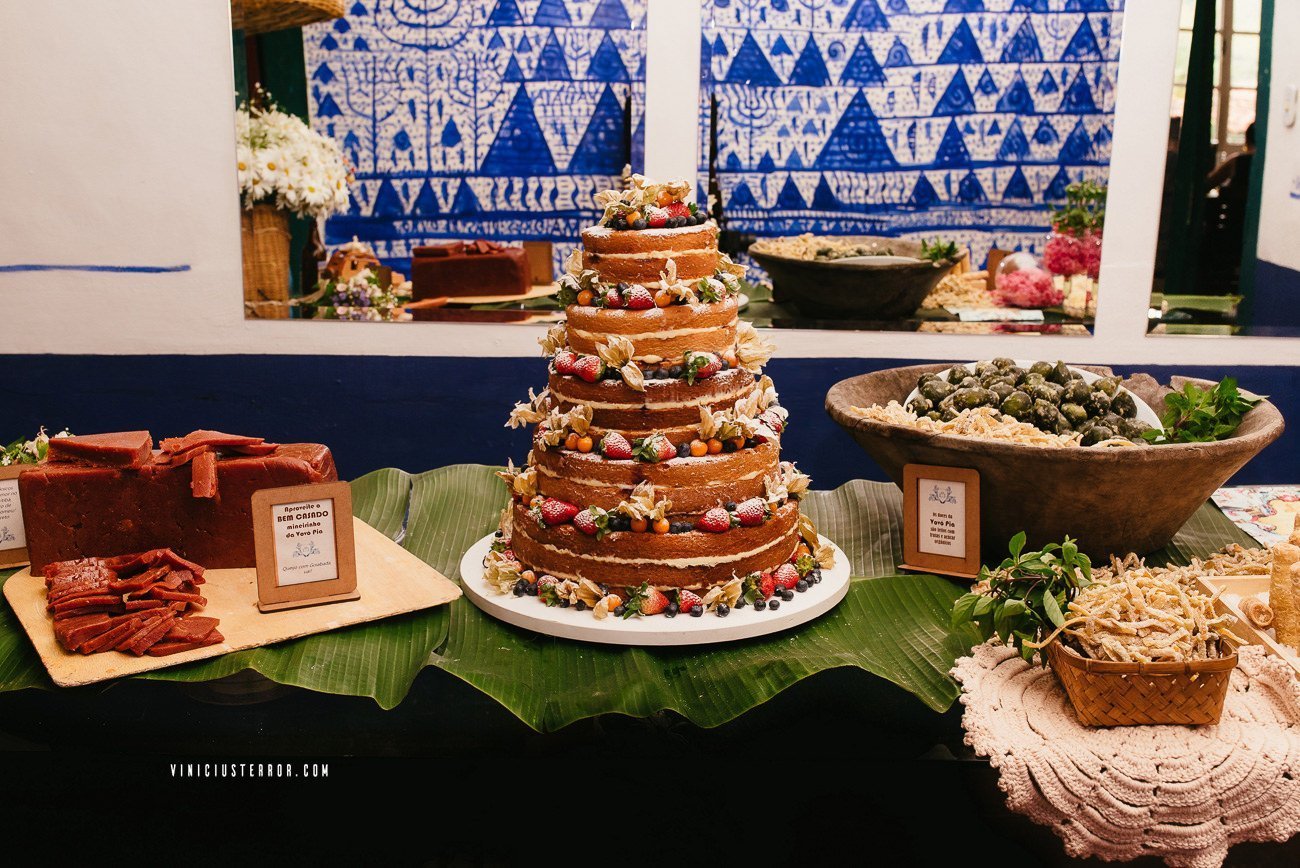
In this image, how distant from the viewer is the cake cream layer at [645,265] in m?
2.30

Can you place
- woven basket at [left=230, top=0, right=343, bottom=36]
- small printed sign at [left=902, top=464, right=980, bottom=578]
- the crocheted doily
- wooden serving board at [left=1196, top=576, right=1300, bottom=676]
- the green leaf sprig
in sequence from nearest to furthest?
the crocheted doily, the green leaf sprig, wooden serving board at [left=1196, top=576, right=1300, bottom=676], small printed sign at [left=902, top=464, right=980, bottom=578], woven basket at [left=230, top=0, right=343, bottom=36]

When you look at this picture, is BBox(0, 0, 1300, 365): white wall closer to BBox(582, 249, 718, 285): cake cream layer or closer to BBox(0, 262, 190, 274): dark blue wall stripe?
BBox(0, 262, 190, 274): dark blue wall stripe

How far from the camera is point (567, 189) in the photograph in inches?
144

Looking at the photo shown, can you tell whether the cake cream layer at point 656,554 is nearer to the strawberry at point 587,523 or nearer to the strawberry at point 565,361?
the strawberry at point 587,523

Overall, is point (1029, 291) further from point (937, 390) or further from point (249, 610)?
point (249, 610)

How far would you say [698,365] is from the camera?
227cm

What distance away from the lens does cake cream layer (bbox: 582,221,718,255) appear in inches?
90.4

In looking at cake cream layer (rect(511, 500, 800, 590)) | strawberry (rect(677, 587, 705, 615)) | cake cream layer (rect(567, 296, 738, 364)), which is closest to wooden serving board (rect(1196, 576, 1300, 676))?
cake cream layer (rect(511, 500, 800, 590))

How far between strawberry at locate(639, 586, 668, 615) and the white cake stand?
0.02 meters

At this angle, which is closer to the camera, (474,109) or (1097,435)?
(1097,435)

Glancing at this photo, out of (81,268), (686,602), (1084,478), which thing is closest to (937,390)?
(1084,478)

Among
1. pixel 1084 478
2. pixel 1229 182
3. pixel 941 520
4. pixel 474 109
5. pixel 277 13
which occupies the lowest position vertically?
pixel 941 520

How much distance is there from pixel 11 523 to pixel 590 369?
4.41 ft

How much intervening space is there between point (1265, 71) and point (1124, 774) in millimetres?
2544
